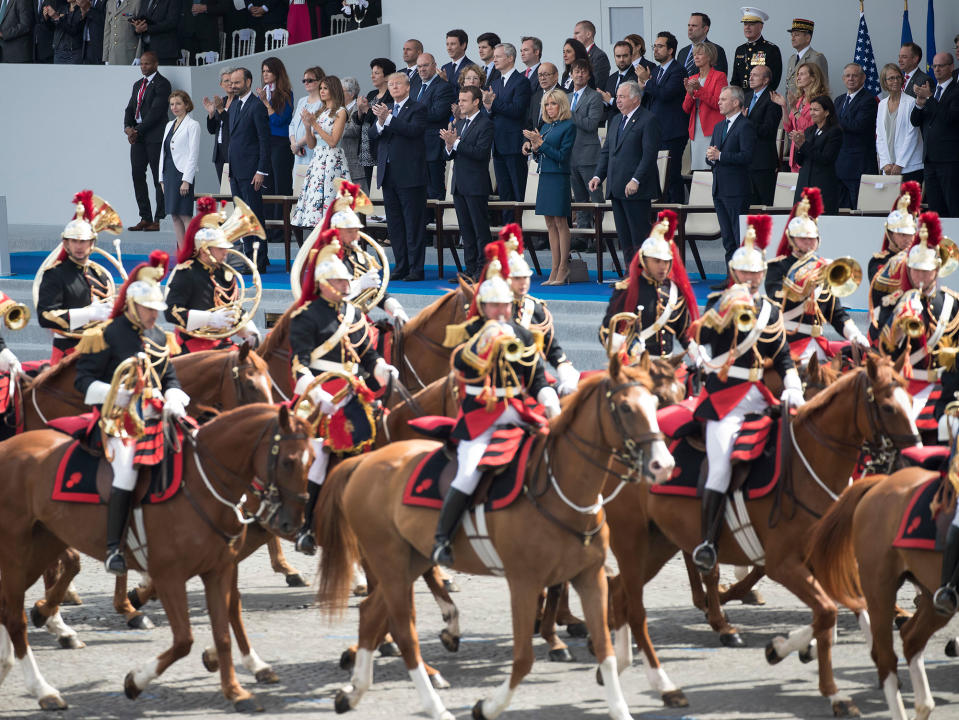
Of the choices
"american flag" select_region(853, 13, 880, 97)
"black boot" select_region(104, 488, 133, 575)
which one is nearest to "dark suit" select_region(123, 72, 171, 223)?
"american flag" select_region(853, 13, 880, 97)

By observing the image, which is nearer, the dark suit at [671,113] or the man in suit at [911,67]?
the man in suit at [911,67]

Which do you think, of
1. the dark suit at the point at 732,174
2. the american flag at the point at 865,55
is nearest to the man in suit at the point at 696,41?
the dark suit at the point at 732,174

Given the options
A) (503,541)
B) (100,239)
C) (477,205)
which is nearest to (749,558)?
(503,541)

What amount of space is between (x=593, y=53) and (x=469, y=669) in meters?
10.7

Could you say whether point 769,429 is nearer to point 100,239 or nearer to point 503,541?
point 503,541

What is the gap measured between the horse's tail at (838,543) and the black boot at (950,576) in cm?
68

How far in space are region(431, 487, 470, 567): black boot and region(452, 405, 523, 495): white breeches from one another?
45 millimetres

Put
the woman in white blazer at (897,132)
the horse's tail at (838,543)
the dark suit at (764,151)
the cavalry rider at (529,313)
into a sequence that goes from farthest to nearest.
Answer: the woman in white blazer at (897,132), the dark suit at (764,151), the cavalry rider at (529,313), the horse's tail at (838,543)

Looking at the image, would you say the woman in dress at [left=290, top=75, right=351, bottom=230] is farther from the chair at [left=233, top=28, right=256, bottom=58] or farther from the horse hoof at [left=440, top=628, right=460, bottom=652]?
the horse hoof at [left=440, top=628, right=460, bottom=652]

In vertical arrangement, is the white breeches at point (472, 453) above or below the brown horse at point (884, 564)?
above

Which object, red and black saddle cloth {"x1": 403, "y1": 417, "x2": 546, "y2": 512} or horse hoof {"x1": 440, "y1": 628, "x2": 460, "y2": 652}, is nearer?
red and black saddle cloth {"x1": 403, "y1": 417, "x2": 546, "y2": 512}

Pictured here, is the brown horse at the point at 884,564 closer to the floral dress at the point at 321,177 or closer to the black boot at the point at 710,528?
the black boot at the point at 710,528

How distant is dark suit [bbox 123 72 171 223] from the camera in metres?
20.6

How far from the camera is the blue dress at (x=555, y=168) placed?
16.5 metres
